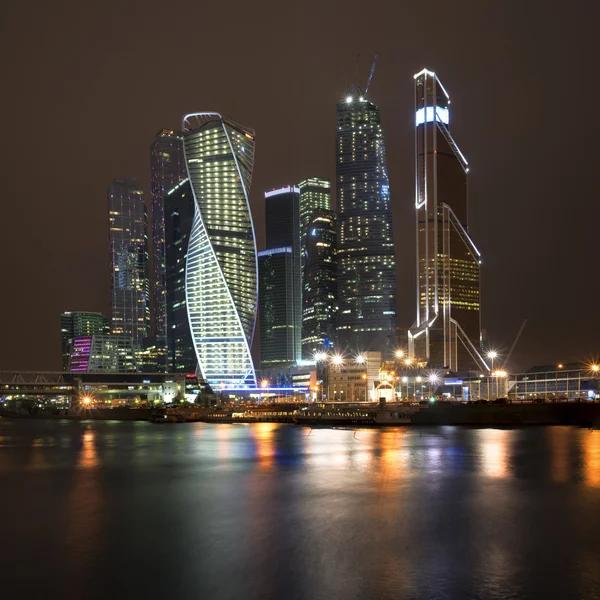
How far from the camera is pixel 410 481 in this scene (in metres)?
51.0

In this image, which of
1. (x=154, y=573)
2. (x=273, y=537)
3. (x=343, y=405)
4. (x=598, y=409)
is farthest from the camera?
(x=343, y=405)

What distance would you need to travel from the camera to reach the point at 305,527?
1419 inches

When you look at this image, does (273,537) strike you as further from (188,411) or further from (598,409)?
(188,411)

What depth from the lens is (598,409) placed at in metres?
116

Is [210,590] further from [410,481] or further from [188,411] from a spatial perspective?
[188,411]

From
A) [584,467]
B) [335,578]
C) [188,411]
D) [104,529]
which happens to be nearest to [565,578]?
[335,578]

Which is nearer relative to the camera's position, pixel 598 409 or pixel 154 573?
pixel 154 573

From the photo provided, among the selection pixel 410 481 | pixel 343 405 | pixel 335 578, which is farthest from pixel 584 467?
pixel 343 405

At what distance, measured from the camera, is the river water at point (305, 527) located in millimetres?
26109

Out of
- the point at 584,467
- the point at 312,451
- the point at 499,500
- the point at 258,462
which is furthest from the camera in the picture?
the point at 312,451

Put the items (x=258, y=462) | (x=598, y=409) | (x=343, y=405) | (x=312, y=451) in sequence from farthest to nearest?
1. (x=343, y=405)
2. (x=598, y=409)
3. (x=312, y=451)
4. (x=258, y=462)

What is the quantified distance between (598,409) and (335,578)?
101m

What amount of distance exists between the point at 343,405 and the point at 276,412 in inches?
646

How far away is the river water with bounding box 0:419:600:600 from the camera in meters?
26.1
